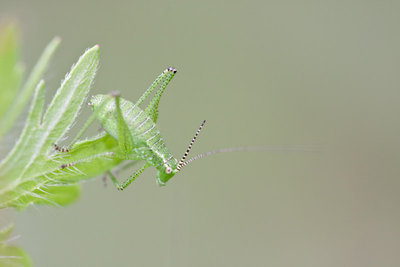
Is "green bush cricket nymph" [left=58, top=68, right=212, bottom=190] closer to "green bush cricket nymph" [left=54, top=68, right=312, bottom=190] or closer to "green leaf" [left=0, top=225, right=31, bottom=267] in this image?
"green bush cricket nymph" [left=54, top=68, right=312, bottom=190]

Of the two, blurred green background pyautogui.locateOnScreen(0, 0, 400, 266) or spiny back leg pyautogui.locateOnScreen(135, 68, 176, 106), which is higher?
blurred green background pyautogui.locateOnScreen(0, 0, 400, 266)

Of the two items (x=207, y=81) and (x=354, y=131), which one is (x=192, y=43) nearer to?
(x=207, y=81)

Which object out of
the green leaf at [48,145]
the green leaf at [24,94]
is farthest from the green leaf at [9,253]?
the green leaf at [24,94]

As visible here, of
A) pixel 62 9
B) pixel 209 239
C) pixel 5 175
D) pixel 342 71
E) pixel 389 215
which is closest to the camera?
pixel 5 175

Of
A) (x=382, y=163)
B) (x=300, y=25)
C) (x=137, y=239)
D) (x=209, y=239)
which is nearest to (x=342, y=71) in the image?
(x=300, y=25)

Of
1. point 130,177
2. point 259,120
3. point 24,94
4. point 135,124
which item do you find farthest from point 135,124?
point 259,120

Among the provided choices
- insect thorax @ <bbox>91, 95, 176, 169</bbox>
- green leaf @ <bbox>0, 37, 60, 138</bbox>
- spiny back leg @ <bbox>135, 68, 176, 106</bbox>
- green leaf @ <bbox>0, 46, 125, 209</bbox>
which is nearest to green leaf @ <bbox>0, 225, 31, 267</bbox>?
green leaf @ <bbox>0, 46, 125, 209</bbox>

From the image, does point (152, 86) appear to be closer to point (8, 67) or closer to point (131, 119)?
point (131, 119)
